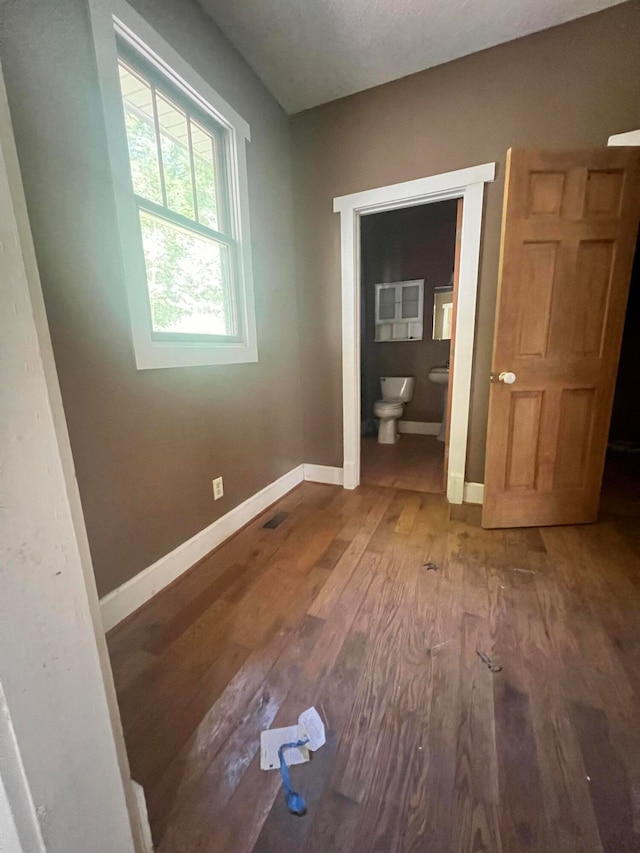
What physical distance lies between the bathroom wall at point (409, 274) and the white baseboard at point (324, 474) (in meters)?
1.78

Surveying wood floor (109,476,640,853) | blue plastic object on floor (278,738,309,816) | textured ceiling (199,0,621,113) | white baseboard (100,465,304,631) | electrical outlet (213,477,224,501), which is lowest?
wood floor (109,476,640,853)

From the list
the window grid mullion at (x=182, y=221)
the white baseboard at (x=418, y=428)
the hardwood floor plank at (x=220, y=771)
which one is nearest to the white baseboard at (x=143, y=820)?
the hardwood floor plank at (x=220, y=771)

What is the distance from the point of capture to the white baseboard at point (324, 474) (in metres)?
2.77

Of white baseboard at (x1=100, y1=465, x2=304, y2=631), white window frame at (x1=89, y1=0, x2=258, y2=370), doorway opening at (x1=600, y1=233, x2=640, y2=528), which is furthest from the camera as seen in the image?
doorway opening at (x1=600, y1=233, x2=640, y2=528)

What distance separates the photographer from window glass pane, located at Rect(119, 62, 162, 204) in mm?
1418

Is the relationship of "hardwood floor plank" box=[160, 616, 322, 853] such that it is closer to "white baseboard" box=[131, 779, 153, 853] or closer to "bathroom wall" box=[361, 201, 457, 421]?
"white baseboard" box=[131, 779, 153, 853]

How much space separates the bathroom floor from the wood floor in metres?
0.91

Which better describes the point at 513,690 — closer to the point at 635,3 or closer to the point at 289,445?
the point at 289,445

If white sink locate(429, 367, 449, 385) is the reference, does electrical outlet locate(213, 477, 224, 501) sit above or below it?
below

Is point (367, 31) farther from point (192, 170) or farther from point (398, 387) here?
point (398, 387)

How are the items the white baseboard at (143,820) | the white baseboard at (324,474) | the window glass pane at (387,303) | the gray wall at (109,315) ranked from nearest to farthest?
the white baseboard at (143,820) → the gray wall at (109,315) → the white baseboard at (324,474) → the window glass pane at (387,303)

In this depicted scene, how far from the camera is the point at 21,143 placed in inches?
40.5

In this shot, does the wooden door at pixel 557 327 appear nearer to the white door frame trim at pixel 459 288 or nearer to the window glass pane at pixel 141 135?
the white door frame trim at pixel 459 288

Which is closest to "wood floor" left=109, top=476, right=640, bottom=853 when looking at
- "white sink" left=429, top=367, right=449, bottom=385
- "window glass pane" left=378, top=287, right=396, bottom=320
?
"white sink" left=429, top=367, right=449, bottom=385
